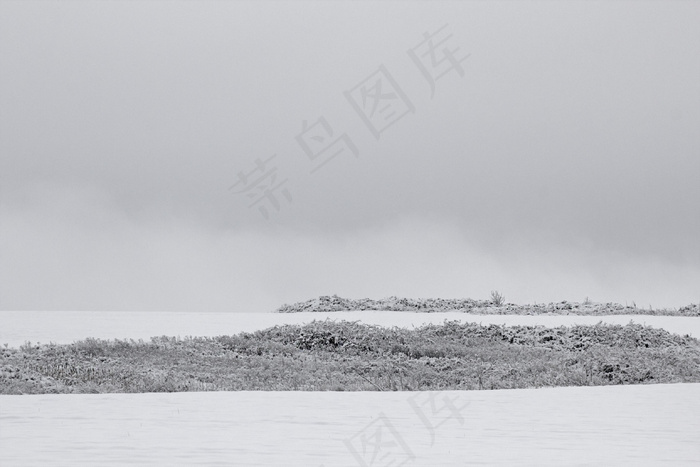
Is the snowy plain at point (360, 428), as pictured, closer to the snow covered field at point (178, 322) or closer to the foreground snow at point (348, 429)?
the foreground snow at point (348, 429)

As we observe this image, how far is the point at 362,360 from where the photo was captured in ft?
91.5

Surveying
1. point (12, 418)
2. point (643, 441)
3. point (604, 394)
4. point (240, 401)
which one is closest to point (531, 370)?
point (604, 394)

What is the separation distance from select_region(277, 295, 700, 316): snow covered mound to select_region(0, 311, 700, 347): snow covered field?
3408 mm

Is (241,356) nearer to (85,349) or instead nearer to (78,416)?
(85,349)

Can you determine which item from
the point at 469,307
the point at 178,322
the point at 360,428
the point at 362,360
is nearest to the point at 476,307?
the point at 469,307

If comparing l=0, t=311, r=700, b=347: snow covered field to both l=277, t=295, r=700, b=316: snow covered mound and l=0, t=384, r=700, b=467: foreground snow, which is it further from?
l=0, t=384, r=700, b=467: foreground snow

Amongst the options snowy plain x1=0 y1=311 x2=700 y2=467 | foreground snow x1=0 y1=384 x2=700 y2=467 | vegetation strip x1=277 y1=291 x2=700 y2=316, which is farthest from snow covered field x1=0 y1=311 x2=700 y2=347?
snowy plain x1=0 y1=311 x2=700 y2=467

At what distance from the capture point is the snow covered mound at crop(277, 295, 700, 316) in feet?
150

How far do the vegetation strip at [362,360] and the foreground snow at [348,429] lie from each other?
5437 mm

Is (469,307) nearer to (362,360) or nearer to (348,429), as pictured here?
(362,360)

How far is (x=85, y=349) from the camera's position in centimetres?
2705

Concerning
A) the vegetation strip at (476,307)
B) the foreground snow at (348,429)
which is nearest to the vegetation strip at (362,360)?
the foreground snow at (348,429)

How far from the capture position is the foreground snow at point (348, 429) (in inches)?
358

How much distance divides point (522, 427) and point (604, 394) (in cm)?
537
